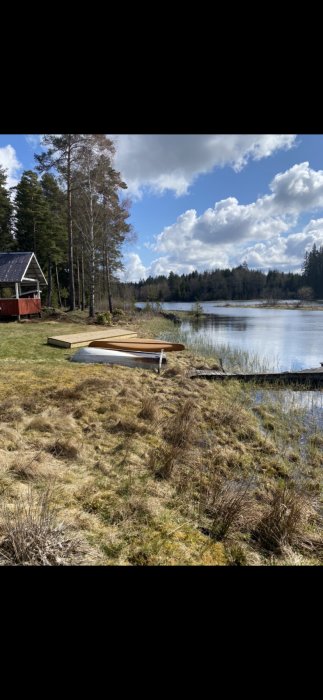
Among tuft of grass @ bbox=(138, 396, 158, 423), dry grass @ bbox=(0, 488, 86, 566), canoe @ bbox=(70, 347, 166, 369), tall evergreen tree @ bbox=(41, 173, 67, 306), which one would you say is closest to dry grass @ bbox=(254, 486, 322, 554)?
dry grass @ bbox=(0, 488, 86, 566)

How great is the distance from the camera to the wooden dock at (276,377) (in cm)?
799

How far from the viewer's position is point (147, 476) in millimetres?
3039

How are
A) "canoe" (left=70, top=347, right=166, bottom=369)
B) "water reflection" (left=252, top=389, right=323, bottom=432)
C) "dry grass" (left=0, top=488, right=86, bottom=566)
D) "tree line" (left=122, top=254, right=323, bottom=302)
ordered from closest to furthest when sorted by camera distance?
1. "dry grass" (left=0, top=488, right=86, bottom=566)
2. "water reflection" (left=252, top=389, right=323, bottom=432)
3. "canoe" (left=70, top=347, right=166, bottom=369)
4. "tree line" (left=122, top=254, right=323, bottom=302)

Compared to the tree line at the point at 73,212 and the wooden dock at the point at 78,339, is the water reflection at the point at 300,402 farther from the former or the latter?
the tree line at the point at 73,212

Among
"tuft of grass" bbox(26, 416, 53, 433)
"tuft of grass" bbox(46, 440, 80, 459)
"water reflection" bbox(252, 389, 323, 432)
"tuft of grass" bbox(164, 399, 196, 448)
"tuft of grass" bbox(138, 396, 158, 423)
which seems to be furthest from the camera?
"water reflection" bbox(252, 389, 323, 432)

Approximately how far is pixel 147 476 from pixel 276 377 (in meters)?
6.18

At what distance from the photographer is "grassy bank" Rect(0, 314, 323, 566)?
2004 millimetres

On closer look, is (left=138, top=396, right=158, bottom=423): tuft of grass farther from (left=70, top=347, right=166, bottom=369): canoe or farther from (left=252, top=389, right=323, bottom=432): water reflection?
(left=70, top=347, right=166, bottom=369): canoe

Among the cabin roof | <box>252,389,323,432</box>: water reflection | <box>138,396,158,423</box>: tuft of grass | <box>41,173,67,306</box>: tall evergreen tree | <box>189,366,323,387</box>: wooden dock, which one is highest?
<box>41,173,67,306</box>: tall evergreen tree

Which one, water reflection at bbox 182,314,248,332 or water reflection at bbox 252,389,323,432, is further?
water reflection at bbox 182,314,248,332

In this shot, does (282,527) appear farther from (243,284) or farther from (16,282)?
(243,284)

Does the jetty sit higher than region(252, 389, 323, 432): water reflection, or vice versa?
the jetty
